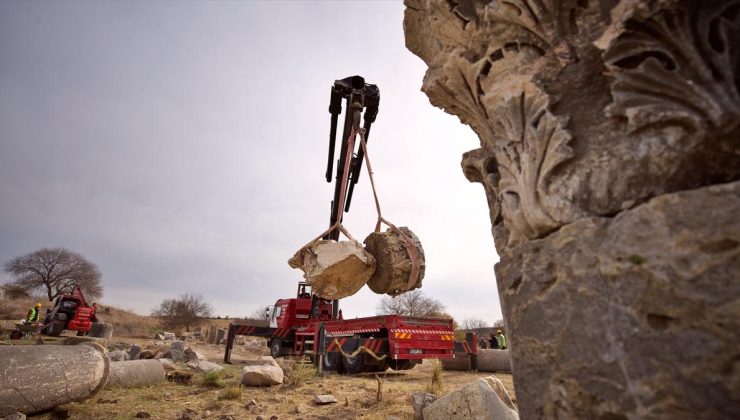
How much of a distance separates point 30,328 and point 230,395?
18.6m

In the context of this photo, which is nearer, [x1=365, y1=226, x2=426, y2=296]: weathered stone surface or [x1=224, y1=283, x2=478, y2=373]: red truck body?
[x1=365, y1=226, x2=426, y2=296]: weathered stone surface

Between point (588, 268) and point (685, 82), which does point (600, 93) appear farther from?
point (588, 268)

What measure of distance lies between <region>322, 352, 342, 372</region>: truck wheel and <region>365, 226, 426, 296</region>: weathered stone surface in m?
6.42

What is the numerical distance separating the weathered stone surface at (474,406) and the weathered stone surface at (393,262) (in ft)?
3.37

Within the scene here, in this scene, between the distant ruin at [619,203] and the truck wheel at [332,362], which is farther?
the truck wheel at [332,362]

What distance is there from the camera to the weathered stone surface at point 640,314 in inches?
34.8

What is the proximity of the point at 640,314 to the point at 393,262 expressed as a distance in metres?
2.47

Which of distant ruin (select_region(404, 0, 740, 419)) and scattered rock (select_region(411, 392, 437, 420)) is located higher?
distant ruin (select_region(404, 0, 740, 419))

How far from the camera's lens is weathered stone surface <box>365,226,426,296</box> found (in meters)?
3.42

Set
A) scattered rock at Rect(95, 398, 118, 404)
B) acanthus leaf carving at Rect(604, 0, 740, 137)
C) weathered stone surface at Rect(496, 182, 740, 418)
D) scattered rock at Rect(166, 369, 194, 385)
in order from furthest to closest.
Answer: scattered rock at Rect(166, 369, 194, 385) → scattered rock at Rect(95, 398, 118, 404) → acanthus leaf carving at Rect(604, 0, 740, 137) → weathered stone surface at Rect(496, 182, 740, 418)

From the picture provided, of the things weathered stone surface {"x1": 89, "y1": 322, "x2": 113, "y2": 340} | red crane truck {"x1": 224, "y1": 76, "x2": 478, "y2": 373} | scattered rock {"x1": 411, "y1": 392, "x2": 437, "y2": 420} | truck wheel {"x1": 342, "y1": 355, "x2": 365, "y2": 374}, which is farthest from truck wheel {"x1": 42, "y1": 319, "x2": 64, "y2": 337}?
scattered rock {"x1": 411, "y1": 392, "x2": 437, "y2": 420}

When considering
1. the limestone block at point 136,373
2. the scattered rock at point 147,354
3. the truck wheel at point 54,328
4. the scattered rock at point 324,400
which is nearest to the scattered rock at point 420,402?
the scattered rock at point 324,400

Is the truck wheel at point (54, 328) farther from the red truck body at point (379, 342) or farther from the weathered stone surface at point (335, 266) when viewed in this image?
the weathered stone surface at point (335, 266)

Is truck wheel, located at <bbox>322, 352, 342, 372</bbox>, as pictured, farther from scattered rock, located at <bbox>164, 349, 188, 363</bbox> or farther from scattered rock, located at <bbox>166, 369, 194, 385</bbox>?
scattered rock, located at <bbox>164, 349, 188, 363</bbox>
